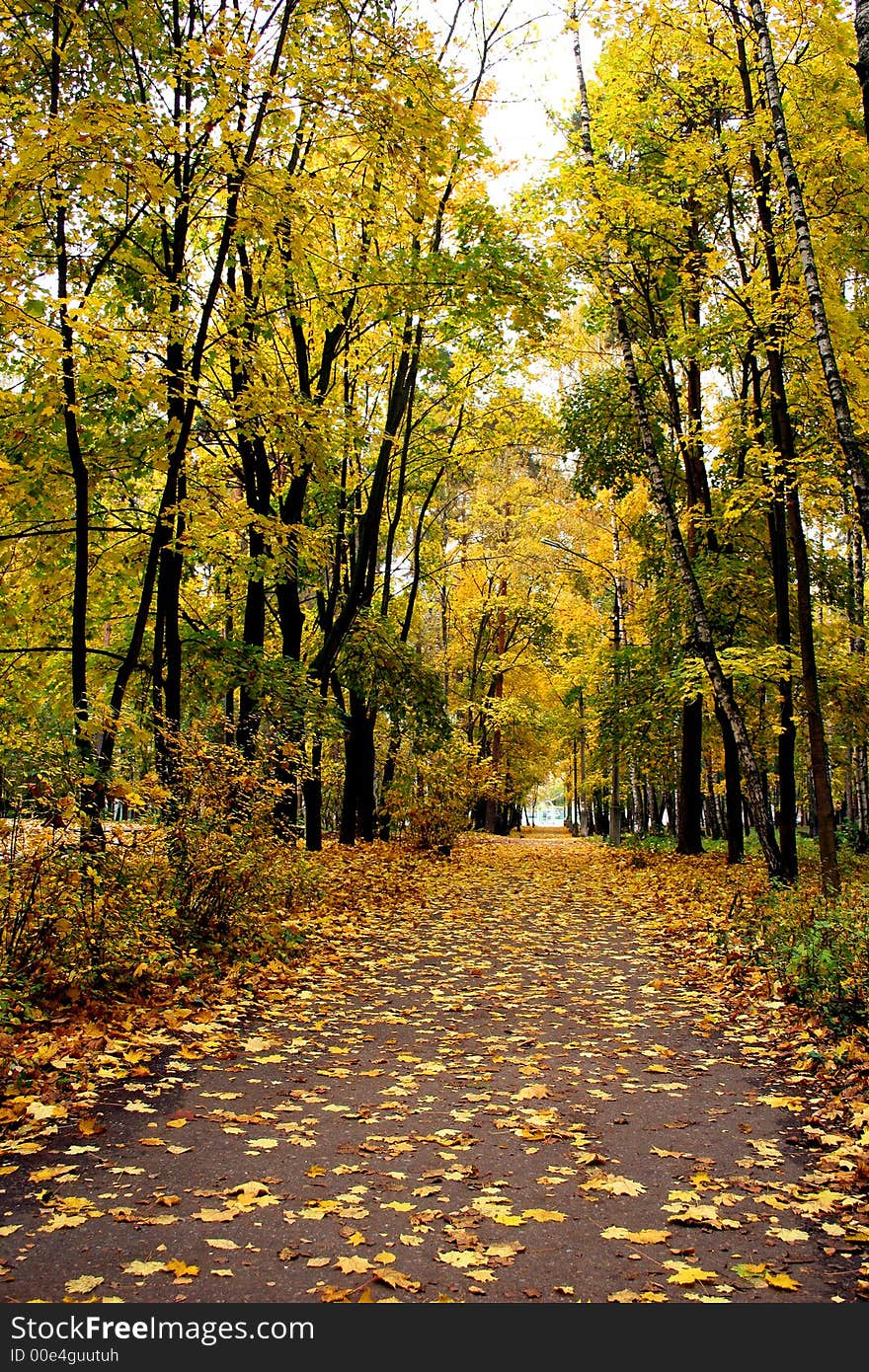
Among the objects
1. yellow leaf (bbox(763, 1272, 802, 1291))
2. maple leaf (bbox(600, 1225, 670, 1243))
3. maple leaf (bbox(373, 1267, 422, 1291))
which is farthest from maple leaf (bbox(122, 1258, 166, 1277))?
yellow leaf (bbox(763, 1272, 802, 1291))

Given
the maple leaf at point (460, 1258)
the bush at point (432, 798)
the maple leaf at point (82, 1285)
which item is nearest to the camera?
the maple leaf at point (82, 1285)

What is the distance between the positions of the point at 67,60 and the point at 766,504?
961cm

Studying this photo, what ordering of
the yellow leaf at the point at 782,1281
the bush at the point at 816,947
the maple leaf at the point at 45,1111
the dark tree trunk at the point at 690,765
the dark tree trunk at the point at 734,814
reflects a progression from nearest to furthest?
the yellow leaf at the point at 782,1281, the maple leaf at the point at 45,1111, the bush at the point at 816,947, the dark tree trunk at the point at 734,814, the dark tree trunk at the point at 690,765

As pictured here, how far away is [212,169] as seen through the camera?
24.5ft

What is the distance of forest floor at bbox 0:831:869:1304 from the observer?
9.88 feet

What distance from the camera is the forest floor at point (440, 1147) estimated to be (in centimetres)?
301

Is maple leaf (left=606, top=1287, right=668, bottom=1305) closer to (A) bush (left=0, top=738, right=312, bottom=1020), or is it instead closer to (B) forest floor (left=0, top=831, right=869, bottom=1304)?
(B) forest floor (left=0, top=831, right=869, bottom=1304)

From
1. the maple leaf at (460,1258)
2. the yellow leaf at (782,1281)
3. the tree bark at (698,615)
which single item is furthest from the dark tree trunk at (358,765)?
the yellow leaf at (782,1281)

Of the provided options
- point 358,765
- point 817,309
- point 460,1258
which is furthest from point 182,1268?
point 358,765

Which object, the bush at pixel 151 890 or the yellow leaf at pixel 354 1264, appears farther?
the bush at pixel 151 890

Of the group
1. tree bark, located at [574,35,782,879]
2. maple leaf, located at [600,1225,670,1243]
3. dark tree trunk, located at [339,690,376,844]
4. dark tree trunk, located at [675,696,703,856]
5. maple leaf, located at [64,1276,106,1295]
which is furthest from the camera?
dark tree trunk, located at [339,690,376,844]

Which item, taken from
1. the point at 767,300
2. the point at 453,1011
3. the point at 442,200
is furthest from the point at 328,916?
the point at 442,200

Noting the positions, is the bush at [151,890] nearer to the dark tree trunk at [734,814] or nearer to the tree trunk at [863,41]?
the tree trunk at [863,41]

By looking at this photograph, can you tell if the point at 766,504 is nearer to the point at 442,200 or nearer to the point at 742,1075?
the point at 442,200
